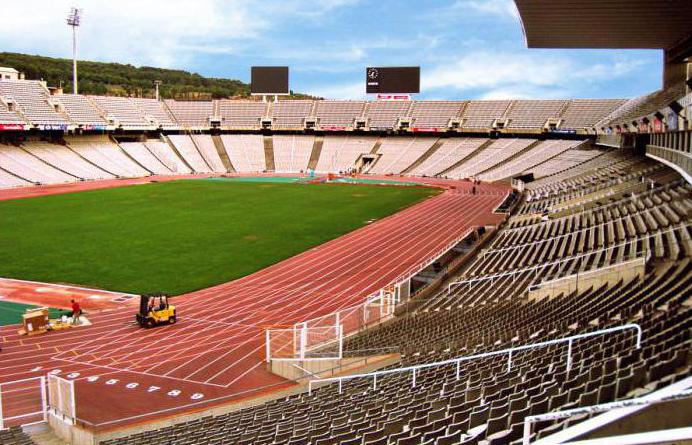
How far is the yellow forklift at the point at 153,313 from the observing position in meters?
20.4

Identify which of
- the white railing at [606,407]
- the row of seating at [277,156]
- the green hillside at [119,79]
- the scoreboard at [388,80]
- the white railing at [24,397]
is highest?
the green hillside at [119,79]

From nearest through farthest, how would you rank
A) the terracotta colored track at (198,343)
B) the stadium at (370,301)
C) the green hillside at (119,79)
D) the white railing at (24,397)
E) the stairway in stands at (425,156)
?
the stadium at (370,301)
the white railing at (24,397)
the terracotta colored track at (198,343)
the stairway in stands at (425,156)
the green hillside at (119,79)

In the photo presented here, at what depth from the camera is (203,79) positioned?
183250 mm

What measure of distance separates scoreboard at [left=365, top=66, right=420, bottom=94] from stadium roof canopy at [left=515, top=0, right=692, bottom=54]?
4573cm

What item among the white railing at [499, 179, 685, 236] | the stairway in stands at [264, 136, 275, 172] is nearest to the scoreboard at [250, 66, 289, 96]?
the stairway in stands at [264, 136, 275, 172]

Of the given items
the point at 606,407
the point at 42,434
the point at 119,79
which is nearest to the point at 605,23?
the point at 42,434

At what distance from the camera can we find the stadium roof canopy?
29.3 meters

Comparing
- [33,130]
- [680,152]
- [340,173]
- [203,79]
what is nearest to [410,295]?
[680,152]

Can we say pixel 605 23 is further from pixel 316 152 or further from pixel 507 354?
pixel 316 152

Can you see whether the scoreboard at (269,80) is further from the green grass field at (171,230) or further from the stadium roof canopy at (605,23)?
Result: the stadium roof canopy at (605,23)

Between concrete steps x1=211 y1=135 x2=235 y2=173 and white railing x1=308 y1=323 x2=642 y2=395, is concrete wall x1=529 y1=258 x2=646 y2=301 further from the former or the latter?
concrete steps x1=211 y1=135 x2=235 y2=173

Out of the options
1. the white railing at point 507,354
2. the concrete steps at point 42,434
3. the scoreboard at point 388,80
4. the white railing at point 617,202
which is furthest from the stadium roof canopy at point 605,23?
the scoreboard at point 388,80

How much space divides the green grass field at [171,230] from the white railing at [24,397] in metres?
9.28

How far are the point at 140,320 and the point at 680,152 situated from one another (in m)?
25.5
